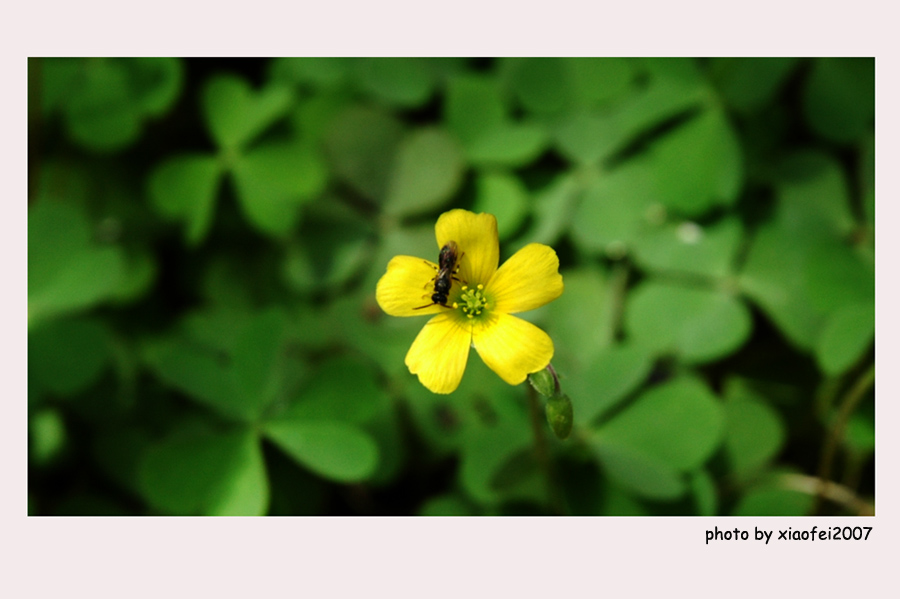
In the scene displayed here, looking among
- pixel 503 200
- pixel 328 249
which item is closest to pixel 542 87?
pixel 503 200

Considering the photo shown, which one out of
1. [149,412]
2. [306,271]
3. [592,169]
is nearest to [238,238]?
[306,271]

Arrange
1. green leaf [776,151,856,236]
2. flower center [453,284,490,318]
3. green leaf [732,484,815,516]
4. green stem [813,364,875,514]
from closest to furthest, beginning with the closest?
1. flower center [453,284,490,318]
2. green stem [813,364,875,514]
3. green leaf [732,484,815,516]
4. green leaf [776,151,856,236]

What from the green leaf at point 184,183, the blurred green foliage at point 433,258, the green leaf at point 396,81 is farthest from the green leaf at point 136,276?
the green leaf at point 396,81

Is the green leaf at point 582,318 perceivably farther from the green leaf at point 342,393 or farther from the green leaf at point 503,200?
the green leaf at point 342,393

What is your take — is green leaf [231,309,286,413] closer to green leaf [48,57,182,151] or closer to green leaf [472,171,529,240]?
green leaf [472,171,529,240]

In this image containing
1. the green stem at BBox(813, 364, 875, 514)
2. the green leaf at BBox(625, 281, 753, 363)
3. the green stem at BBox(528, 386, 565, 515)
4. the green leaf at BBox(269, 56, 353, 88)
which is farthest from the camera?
the green leaf at BBox(269, 56, 353, 88)

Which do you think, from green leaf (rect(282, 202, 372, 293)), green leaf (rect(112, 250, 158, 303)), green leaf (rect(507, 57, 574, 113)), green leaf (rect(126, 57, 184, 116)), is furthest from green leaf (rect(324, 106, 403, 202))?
green leaf (rect(112, 250, 158, 303))
